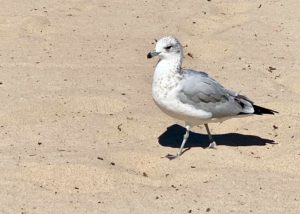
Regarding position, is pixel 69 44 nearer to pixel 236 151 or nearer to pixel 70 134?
pixel 70 134

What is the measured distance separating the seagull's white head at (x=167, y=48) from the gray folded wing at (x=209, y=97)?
0.19 metres

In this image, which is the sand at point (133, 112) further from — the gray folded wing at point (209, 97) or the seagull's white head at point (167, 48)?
the seagull's white head at point (167, 48)

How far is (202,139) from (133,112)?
669 mm

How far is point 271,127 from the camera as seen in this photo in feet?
22.3

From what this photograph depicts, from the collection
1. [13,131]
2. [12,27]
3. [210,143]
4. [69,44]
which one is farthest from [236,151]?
[12,27]

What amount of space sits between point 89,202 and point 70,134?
A: 132 cm

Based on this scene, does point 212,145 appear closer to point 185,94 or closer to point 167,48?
point 185,94

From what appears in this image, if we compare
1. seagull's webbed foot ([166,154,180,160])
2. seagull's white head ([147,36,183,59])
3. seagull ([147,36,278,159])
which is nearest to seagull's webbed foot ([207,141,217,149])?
seagull ([147,36,278,159])

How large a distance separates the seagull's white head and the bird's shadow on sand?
78cm

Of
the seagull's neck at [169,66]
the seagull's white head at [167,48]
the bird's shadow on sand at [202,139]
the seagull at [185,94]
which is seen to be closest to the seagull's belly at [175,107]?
the seagull at [185,94]

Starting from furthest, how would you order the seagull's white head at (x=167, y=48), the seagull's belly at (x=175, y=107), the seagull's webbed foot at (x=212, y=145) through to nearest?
the seagull's webbed foot at (x=212, y=145)
the seagull's white head at (x=167, y=48)
the seagull's belly at (x=175, y=107)

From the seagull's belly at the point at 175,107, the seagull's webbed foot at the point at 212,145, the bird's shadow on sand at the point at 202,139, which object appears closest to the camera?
the seagull's belly at the point at 175,107

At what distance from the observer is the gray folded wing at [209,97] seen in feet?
20.0

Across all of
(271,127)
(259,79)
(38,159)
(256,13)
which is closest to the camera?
(38,159)
